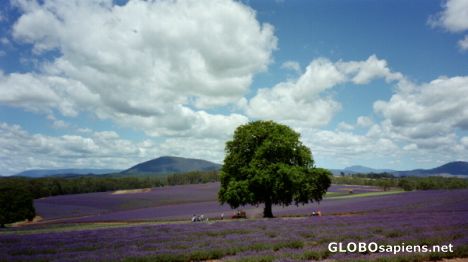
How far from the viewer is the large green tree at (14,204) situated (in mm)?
46062

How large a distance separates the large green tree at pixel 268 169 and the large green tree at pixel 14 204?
28.5 m

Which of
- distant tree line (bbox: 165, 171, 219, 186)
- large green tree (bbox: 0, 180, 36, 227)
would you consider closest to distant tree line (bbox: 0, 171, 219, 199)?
distant tree line (bbox: 165, 171, 219, 186)

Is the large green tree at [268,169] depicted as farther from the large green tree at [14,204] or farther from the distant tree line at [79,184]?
the distant tree line at [79,184]

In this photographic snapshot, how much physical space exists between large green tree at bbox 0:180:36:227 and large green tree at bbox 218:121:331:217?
28.5m

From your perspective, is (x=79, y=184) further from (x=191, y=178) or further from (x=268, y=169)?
(x=268, y=169)

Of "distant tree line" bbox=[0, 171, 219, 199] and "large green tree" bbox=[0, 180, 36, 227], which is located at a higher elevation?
"distant tree line" bbox=[0, 171, 219, 199]

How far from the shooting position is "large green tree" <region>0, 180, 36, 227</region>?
46.1m

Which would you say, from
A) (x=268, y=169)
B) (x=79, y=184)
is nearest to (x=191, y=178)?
(x=79, y=184)

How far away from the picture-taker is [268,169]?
3231 centimetres

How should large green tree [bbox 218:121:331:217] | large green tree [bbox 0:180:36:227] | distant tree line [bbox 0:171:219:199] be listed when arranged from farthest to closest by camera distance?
distant tree line [bbox 0:171:219:199] → large green tree [bbox 0:180:36:227] → large green tree [bbox 218:121:331:217]

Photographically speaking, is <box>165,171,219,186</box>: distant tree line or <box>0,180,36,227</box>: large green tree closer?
<box>0,180,36,227</box>: large green tree

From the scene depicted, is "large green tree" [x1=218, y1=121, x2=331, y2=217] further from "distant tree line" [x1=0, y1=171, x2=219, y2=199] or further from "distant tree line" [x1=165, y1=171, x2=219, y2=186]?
"distant tree line" [x1=165, y1=171, x2=219, y2=186]

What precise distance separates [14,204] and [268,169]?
34.3 m

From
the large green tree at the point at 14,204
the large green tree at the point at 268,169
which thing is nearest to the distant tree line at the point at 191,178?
the large green tree at the point at 14,204
